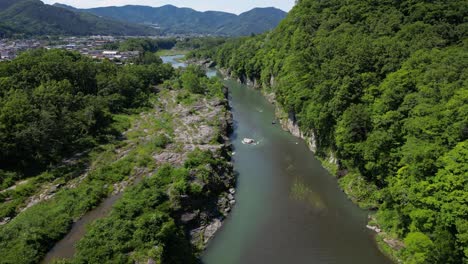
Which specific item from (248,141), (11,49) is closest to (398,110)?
(248,141)

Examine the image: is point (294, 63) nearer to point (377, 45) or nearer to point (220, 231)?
point (377, 45)

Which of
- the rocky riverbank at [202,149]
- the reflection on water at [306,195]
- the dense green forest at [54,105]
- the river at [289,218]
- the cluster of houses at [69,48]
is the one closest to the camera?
the river at [289,218]

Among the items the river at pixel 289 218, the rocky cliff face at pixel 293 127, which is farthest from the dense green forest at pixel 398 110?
the river at pixel 289 218

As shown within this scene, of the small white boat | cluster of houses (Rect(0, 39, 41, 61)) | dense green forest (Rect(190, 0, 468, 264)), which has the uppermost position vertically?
dense green forest (Rect(190, 0, 468, 264))

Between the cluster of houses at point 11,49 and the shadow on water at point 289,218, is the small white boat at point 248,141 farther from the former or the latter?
the cluster of houses at point 11,49

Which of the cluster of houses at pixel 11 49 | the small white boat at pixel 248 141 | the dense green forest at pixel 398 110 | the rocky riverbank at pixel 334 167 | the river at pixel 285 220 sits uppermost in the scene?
the dense green forest at pixel 398 110

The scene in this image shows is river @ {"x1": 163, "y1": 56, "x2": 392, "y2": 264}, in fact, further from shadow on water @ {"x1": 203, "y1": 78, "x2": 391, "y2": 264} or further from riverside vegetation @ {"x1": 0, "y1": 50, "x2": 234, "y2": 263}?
riverside vegetation @ {"x1": 0, "y1": 50, "x2": 234, "y2": 263}

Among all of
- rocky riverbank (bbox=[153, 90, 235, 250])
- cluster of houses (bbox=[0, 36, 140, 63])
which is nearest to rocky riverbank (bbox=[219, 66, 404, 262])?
rocky riverbank (bbox=[153, 90, 235, 250])

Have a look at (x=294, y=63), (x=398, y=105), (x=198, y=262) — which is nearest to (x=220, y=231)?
(x=198, y=262)
